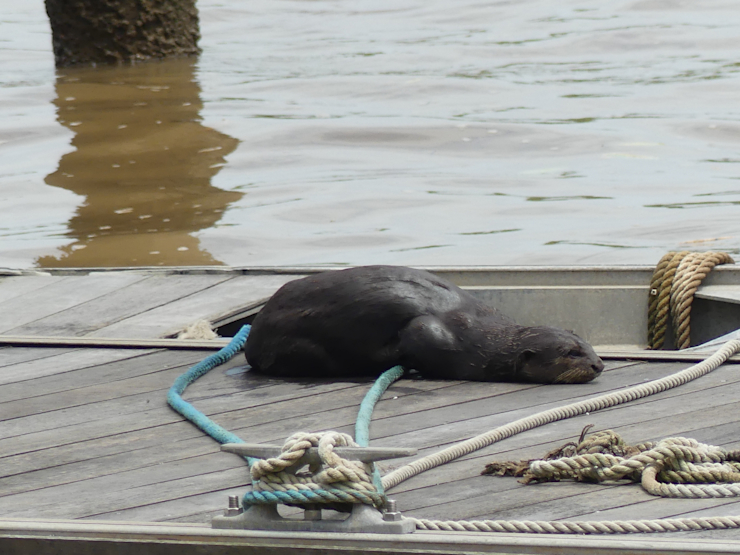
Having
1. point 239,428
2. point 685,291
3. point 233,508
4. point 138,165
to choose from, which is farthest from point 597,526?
point 138,165

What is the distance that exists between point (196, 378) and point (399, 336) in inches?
27.8

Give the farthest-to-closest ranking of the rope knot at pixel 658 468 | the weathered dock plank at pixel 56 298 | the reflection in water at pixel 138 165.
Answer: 1. the reflection in water at pixel 138 165
2. the weathered dock plank at pixel 56 298
3. the rope knot at pixel 658 468

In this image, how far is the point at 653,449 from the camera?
8.32ft

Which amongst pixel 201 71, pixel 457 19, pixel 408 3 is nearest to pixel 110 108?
pixel 201 71

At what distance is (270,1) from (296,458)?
25.3m

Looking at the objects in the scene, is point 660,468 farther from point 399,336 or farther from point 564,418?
point 399,336

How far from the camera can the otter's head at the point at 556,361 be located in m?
3.39

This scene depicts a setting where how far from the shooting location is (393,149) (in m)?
12.5

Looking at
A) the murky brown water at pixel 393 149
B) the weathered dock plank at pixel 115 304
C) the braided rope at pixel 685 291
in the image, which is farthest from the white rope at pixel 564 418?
the murky brown water at pixel 393 149

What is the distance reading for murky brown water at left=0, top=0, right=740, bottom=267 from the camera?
9109 millimetres

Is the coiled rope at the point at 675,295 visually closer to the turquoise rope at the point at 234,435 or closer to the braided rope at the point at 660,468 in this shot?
the turquoise rope at the point at 234,435

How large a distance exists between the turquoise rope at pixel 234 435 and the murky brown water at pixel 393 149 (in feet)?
14.9

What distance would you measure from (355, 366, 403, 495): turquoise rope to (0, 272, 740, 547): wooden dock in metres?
0.04

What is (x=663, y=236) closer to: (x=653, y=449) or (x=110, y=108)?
(x=653, y=449)
